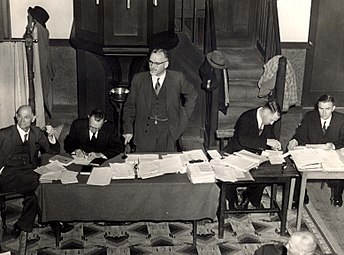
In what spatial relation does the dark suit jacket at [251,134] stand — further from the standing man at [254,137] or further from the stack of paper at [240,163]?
the stack of paper at [240,163]

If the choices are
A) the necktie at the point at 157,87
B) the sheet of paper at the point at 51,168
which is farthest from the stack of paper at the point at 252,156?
the sheet of paper at the point at 51,168

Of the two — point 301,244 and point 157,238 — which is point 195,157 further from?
point 301,244

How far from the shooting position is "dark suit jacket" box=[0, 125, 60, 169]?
7270 millimetres

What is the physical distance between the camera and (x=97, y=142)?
773 cm

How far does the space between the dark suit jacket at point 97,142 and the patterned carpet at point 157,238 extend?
0.84 m

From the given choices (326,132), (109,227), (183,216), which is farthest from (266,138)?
(109,227)

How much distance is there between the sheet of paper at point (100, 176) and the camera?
22.4 feet

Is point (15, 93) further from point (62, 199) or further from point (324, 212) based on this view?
point (324, 212)

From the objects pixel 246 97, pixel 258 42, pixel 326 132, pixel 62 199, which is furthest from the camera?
pixel 258 42

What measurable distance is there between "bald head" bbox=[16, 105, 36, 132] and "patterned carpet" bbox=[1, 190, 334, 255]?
1175mm

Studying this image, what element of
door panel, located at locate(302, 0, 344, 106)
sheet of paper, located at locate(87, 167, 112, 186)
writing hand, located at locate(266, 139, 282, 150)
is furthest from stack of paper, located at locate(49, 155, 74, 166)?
door panel, located at locate(302, 0, 344, 106)

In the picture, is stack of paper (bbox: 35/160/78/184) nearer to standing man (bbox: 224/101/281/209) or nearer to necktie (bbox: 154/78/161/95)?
necktie (bbox: 154/78/161/95)

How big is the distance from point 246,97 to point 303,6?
204 cm

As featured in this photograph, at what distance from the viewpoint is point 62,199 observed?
6820mm
